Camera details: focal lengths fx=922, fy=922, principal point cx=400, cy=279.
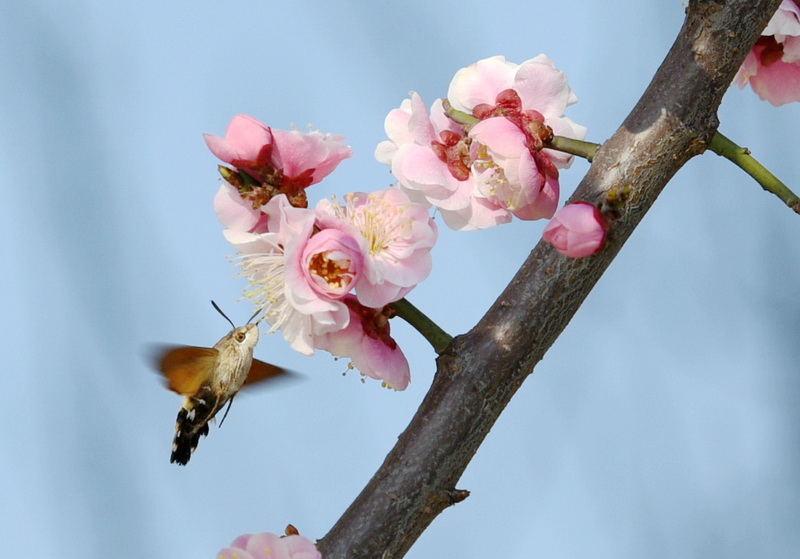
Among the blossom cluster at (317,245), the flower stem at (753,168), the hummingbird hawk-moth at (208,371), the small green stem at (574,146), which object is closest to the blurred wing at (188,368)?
the hummingbird hawk-moth at (208,371)

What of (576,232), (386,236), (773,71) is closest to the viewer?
(576,232)

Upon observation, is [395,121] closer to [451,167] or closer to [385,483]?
[451,167]

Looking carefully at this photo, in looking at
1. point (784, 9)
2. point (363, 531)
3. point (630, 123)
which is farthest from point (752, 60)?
point (363, 531)

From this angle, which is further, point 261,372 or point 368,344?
point 261,372

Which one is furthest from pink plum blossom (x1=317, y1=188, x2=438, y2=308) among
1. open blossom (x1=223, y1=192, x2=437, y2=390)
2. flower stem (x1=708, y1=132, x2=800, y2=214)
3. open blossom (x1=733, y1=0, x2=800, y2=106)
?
open blossom (x1=733, y1=0, x2=800, y2=106)

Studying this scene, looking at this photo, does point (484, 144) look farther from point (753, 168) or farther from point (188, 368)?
point (188, 368)

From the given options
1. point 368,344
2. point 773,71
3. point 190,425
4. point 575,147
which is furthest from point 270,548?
point 773,71

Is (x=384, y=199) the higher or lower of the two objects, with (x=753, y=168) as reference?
lower
